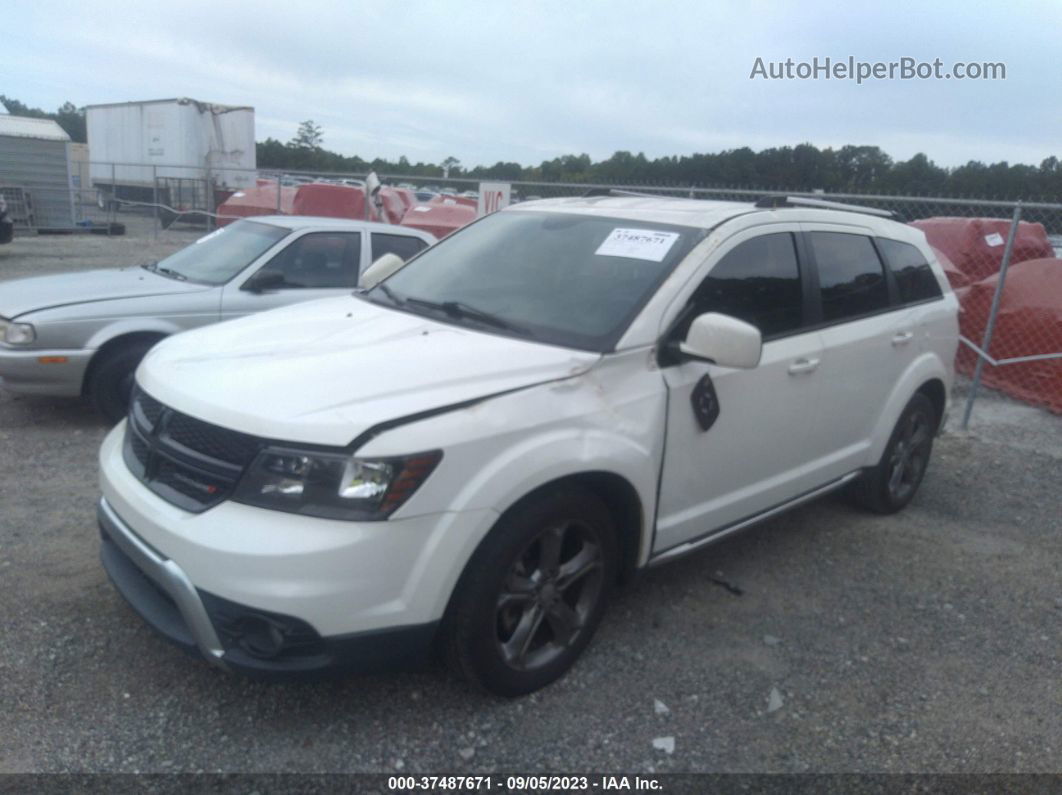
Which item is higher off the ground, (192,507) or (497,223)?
(497,223)

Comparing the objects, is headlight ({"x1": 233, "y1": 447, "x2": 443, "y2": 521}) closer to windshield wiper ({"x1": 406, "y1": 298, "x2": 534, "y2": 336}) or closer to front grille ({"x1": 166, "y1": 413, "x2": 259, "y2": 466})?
front grille ({"x1": 166, "y1": 413, "x2": 259, "y2": 466})

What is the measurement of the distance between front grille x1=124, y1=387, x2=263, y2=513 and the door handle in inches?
94.1

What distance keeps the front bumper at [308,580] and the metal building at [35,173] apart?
21.2 m

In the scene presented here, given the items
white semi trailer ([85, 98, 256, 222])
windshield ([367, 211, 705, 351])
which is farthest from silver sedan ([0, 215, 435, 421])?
white semi trailer ([85, 98, 256, 222])

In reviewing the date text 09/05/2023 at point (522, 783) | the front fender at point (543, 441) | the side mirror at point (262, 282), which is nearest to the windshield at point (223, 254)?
the side mirror at point (262, 282)

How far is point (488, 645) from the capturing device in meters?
2.99

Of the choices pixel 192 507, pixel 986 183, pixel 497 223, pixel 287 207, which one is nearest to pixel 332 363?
pixel 192 507

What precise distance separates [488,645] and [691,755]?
78 centimetres

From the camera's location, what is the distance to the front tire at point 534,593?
2912 mm

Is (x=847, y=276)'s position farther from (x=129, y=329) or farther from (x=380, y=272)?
(x=129, y=329)

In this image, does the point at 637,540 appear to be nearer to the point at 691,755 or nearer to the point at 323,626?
the point at 691,755

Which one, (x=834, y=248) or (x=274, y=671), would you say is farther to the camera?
(x=834, y=248)

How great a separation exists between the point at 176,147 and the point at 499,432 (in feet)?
96.9

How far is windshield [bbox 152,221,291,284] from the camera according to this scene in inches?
258
